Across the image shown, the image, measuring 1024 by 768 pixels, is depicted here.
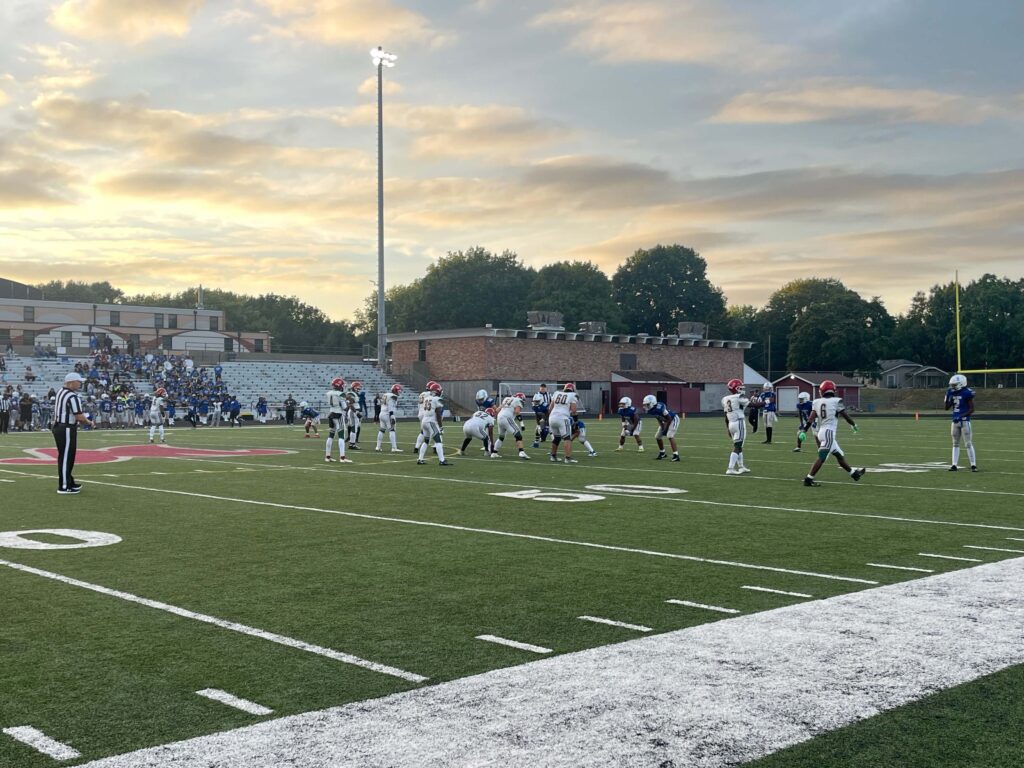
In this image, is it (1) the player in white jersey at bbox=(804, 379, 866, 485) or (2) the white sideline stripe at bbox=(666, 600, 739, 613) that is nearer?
(2) the white sideline stripe at bbox=(666, 600, 739, 613)

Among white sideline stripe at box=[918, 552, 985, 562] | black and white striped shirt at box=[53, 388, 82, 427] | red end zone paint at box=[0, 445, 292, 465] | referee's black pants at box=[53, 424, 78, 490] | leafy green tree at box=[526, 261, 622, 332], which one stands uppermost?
leafy green tree at box=[526, 261, 622, 332]

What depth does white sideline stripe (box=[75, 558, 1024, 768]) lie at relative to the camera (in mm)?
4316

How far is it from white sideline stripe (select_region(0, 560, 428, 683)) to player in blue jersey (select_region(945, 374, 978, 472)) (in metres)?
16.3

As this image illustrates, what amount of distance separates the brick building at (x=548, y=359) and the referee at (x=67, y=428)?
145 ft

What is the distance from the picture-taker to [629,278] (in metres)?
101

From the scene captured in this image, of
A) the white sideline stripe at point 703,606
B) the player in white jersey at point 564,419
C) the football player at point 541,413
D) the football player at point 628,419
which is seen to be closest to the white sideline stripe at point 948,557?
the white sideline stripe at point 703,606

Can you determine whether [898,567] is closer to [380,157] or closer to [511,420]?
[511,420]

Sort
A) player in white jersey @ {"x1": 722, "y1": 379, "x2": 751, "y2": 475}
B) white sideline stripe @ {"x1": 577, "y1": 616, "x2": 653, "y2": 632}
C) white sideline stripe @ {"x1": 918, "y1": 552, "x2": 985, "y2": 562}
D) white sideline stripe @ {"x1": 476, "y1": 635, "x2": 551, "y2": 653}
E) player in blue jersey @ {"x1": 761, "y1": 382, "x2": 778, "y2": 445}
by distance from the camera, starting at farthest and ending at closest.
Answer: player in blue jersey @ {"x1": 761, "y1": 382, "x2": 778, "y2": 445} < player in white jersey @ {"x1": 722, "y1": 379, "x2": 751, "y2": 475} < white sideline stripe @ {"x1": 918, "y1": 552, "x2": 985, "y2": 562} < white sideline stripe @ {"x1": 577, "y1": 616, "x2": 653, "y2": 632} < white sideline stripe @ {"x1": 476, "y1": 635, "x2": 551, "y2": 653}

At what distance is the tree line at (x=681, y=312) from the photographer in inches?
3698

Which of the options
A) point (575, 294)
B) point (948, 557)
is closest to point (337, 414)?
point (948, 557)

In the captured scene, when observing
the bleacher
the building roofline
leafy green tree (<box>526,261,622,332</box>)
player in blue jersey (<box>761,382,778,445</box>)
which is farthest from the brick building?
player in blue jersey (<box>761,382,778,445</box>)

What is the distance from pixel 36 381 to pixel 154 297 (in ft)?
276

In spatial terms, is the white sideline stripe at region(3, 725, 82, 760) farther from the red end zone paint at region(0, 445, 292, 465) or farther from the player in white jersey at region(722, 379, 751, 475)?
the red end zone paint at region(0, 445, 292, 465)

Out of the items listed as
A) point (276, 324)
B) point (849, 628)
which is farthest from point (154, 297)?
point (849, 628)
